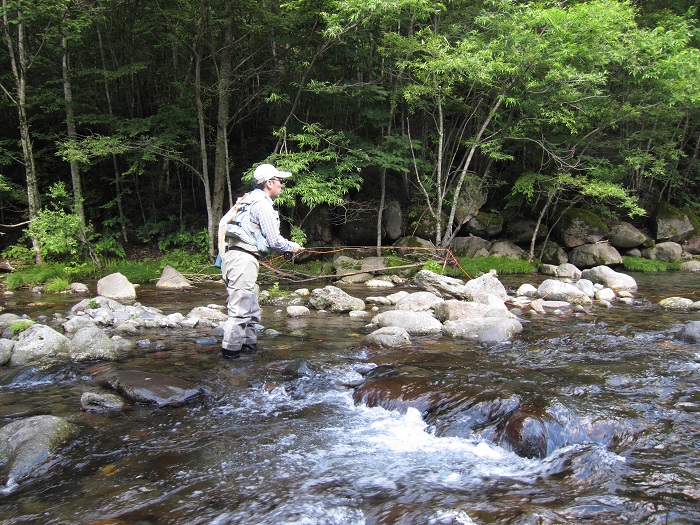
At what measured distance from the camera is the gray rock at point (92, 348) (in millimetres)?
5973

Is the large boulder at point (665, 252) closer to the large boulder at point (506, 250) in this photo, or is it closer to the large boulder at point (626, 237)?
the large boulder at point (626, 237)

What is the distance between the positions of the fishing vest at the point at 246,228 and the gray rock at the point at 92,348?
7.49ft

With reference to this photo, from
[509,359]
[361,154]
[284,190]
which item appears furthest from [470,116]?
[509,359]

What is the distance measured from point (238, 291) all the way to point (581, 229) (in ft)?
54.6

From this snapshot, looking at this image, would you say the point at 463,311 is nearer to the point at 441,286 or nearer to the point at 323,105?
the point at 441,286

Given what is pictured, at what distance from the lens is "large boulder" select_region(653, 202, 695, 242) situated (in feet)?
63.9

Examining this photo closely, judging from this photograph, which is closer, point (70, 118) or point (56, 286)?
point (56, 286)

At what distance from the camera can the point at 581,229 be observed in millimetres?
18438

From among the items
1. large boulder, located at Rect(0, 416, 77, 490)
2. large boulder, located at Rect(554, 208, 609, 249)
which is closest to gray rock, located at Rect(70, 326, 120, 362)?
large boulder, located at Rect(0, 416, 77, 490)

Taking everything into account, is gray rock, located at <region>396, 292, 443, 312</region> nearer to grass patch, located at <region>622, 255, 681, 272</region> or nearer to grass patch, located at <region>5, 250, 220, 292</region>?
grass patch, located at <region>5, 250, 220, 292</region>

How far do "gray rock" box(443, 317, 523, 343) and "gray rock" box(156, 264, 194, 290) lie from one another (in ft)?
25.9

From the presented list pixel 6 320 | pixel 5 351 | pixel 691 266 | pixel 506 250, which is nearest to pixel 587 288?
pixel 506 250

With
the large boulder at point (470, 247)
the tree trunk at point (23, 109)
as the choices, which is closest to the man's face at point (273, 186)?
the tree trunk at point (23, 109)

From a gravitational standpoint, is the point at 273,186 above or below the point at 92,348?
above
